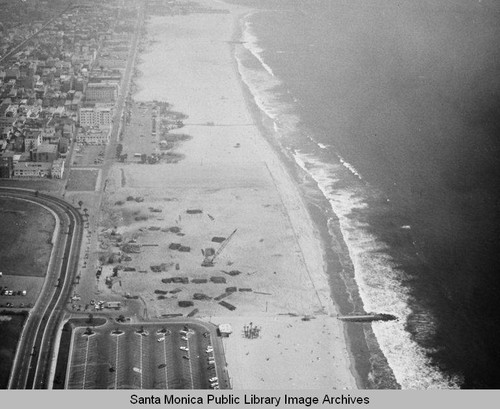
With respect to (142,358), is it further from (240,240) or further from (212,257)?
(240,240)

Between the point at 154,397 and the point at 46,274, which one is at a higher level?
the point at 154,397

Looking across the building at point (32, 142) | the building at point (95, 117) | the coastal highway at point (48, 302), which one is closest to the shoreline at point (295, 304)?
the building at point (95, 117)

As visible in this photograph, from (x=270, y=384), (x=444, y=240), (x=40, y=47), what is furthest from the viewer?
(x=40, y=47)

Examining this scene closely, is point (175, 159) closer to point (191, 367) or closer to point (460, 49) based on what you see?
point (191, 367)

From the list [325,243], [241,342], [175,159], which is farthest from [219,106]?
[241,342]

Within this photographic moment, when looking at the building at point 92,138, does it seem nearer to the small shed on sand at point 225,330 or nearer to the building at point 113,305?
the building at point 113,305

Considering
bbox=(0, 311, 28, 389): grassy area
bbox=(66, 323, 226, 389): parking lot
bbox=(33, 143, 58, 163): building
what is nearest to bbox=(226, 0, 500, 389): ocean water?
bbox=(66, 323, 226, 389): parking lot
